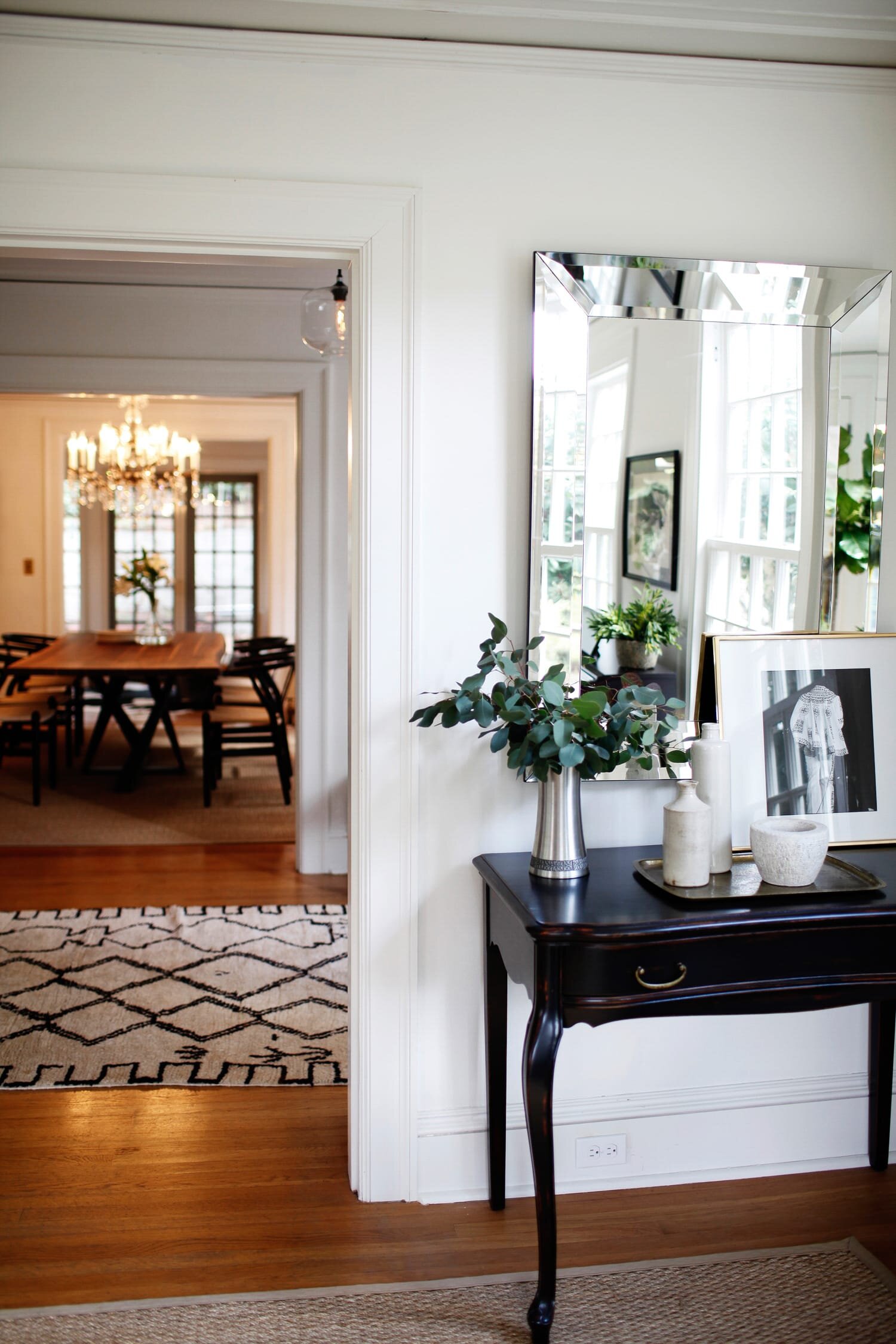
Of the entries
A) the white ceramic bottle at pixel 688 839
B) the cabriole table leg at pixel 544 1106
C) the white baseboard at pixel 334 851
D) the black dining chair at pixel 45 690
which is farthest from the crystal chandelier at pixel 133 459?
the cabriole table leg at pixel 544 1106

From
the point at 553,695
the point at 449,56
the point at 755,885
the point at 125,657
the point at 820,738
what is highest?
the point at 449,56

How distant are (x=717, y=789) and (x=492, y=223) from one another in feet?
4.30

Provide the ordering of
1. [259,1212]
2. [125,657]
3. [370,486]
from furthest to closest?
[125,657], [259,1212], [370,486]

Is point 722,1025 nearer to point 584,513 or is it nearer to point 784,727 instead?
point 784,727

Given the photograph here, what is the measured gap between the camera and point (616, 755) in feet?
7.41

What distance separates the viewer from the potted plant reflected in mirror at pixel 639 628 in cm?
257

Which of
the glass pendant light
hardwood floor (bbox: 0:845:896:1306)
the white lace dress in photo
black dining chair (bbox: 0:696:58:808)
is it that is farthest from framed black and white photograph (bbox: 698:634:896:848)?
black dining chair (bbox: 0:696:58:808)

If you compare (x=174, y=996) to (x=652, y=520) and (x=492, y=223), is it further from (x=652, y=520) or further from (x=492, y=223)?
(x=492, y=223)

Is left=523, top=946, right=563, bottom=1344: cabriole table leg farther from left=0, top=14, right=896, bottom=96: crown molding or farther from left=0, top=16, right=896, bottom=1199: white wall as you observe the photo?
left=0, top=14, right=896, bottom=96: crown molding

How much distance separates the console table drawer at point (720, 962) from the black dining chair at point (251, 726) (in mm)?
4416

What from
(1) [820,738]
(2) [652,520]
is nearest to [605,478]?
(2) [652,520]

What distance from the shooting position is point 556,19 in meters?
2.30

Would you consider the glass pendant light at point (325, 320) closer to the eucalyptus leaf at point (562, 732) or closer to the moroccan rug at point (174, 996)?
the eucalyptus leaf at point (562, 732)

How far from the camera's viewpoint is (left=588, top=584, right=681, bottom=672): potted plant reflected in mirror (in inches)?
101
